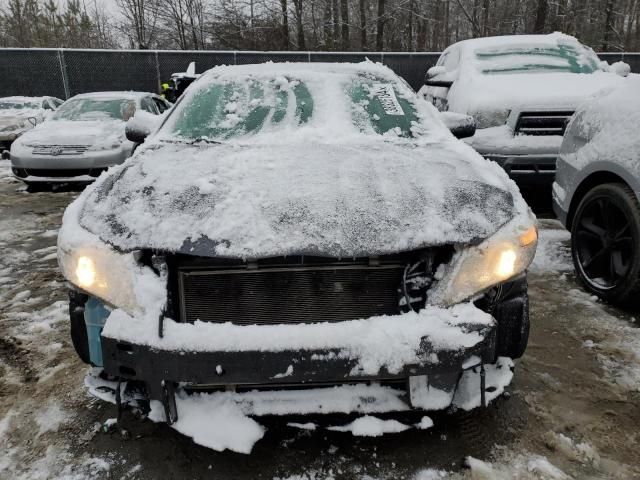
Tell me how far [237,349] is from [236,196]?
25.6 inches

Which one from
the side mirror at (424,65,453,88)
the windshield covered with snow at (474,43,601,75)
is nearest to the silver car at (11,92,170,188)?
the side mirror at (424,65,453,88)

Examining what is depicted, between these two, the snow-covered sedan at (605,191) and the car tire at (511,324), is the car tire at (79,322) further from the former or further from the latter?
the snow-covered sedan at (605,191)

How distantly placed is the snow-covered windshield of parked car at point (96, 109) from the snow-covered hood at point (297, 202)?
5.90 metres

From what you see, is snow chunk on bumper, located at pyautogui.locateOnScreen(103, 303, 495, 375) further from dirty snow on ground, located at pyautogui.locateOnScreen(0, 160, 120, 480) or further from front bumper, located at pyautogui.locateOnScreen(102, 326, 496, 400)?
dirty snow on ground, located at pyautogui.locateOnScreen(0, 160, 120, 480)

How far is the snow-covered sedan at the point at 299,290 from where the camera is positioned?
5.70 ft

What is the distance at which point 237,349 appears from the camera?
1720mm

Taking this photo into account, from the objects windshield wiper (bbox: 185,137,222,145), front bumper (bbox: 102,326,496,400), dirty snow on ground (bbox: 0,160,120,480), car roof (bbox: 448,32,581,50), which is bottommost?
dirty snow on ground (bbox: 0,160,120,480)

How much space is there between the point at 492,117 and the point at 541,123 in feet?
1.65

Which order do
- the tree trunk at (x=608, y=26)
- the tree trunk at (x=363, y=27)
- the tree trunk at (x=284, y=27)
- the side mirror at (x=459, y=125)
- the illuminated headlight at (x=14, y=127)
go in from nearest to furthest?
the side mirror at (x=459, y=125) → the illuminated headlight at (x=14, y=127) → the tree trunk at (x=608, y=26) → the tree trunk at (x=284, y=27) → the tree trunk at (x=363, y=27)

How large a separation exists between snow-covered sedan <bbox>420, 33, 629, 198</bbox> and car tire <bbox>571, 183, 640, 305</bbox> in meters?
1.33

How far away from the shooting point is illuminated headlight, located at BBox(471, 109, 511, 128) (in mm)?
5398

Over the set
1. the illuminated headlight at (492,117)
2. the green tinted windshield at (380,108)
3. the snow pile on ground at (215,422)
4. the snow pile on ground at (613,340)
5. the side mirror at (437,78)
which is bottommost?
the snow pile on ground at (613,340)

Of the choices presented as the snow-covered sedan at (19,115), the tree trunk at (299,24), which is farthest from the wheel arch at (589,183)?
the tree trunk at (299,24)

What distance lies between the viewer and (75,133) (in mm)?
6844
